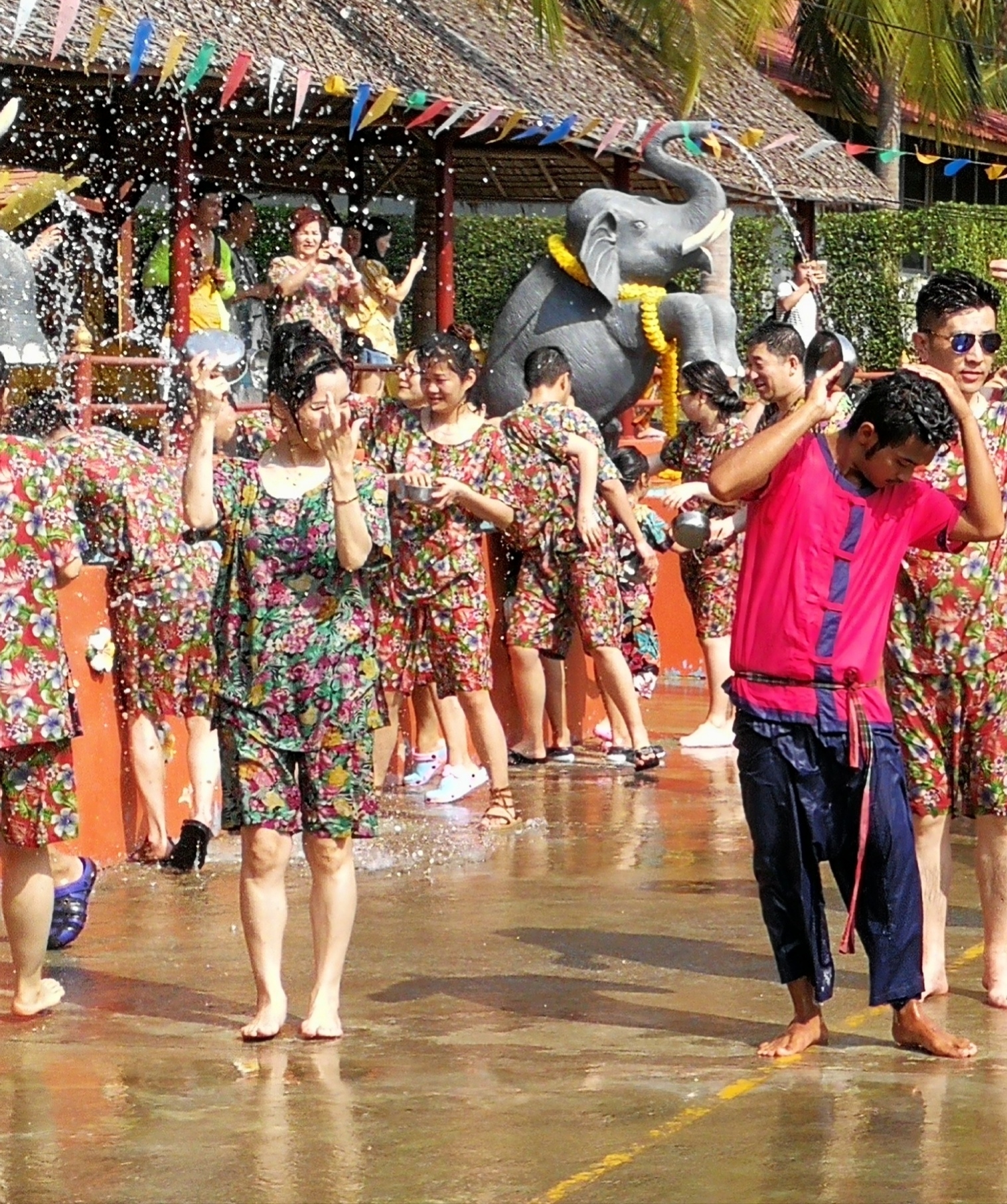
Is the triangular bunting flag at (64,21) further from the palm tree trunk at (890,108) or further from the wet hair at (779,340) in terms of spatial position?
the palm tree trunk at (890,108)

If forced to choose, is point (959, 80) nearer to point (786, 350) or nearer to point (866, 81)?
point (866, 81)

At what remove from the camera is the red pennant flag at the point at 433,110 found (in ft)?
47.8

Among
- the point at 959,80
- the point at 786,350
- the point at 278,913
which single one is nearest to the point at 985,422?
the point at 786,350

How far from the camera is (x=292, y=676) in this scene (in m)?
5.62

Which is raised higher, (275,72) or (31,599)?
(275,72)

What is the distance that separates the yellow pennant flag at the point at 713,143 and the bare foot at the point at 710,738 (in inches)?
275

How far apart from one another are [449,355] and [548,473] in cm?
129

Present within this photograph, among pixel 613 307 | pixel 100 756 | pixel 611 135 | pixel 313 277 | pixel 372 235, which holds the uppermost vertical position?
pixel 611 135

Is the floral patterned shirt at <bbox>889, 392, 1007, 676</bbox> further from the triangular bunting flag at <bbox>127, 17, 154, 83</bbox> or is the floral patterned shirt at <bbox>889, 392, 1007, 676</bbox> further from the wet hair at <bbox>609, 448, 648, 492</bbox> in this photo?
the triangular bunting flag at <bbox>127, 17, 154, 83</bbox>

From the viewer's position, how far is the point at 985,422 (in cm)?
587

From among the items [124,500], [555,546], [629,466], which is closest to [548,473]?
[555,546]

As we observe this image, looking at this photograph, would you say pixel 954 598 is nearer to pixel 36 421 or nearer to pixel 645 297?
pixel 36 421

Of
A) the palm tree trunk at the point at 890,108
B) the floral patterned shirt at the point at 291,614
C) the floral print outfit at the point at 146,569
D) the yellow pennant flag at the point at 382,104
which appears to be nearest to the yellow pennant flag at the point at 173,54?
the yellow pennant flag at the point at 382,104

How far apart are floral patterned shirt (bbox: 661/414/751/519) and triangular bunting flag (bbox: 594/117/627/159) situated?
19.1 feet
